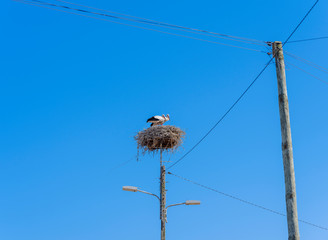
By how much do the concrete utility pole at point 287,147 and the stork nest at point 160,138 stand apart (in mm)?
9462

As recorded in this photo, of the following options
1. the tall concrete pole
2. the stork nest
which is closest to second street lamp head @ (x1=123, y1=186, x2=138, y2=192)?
the tall concrete pole

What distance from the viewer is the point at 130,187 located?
1554 centimetres

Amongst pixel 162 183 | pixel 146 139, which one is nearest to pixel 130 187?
pixel 162 183

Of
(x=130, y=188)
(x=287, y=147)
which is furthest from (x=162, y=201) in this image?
(x=287, y=147)

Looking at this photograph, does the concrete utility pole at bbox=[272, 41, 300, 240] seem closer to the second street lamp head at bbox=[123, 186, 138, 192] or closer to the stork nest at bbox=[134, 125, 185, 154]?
the second street lamp head at bbox=[123, 186, 138, 192]

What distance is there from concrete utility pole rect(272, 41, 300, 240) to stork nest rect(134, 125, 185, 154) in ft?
31.0

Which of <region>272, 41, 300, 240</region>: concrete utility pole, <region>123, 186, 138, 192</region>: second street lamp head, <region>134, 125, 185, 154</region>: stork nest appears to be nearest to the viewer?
<region>272, 41, 300, 240</region>: concrete utility pole

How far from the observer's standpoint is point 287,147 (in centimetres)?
905

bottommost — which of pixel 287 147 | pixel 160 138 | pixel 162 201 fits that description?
pixel 287 147

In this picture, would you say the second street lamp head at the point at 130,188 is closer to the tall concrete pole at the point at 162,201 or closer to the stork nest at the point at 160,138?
the tall concrete pole at the point at 162,201

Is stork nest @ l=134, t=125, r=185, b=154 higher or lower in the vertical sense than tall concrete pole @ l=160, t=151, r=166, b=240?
higher

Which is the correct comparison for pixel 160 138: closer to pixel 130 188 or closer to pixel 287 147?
pixel 130 188

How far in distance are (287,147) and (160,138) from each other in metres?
10.3

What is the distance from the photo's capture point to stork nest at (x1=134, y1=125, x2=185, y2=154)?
752 inches
